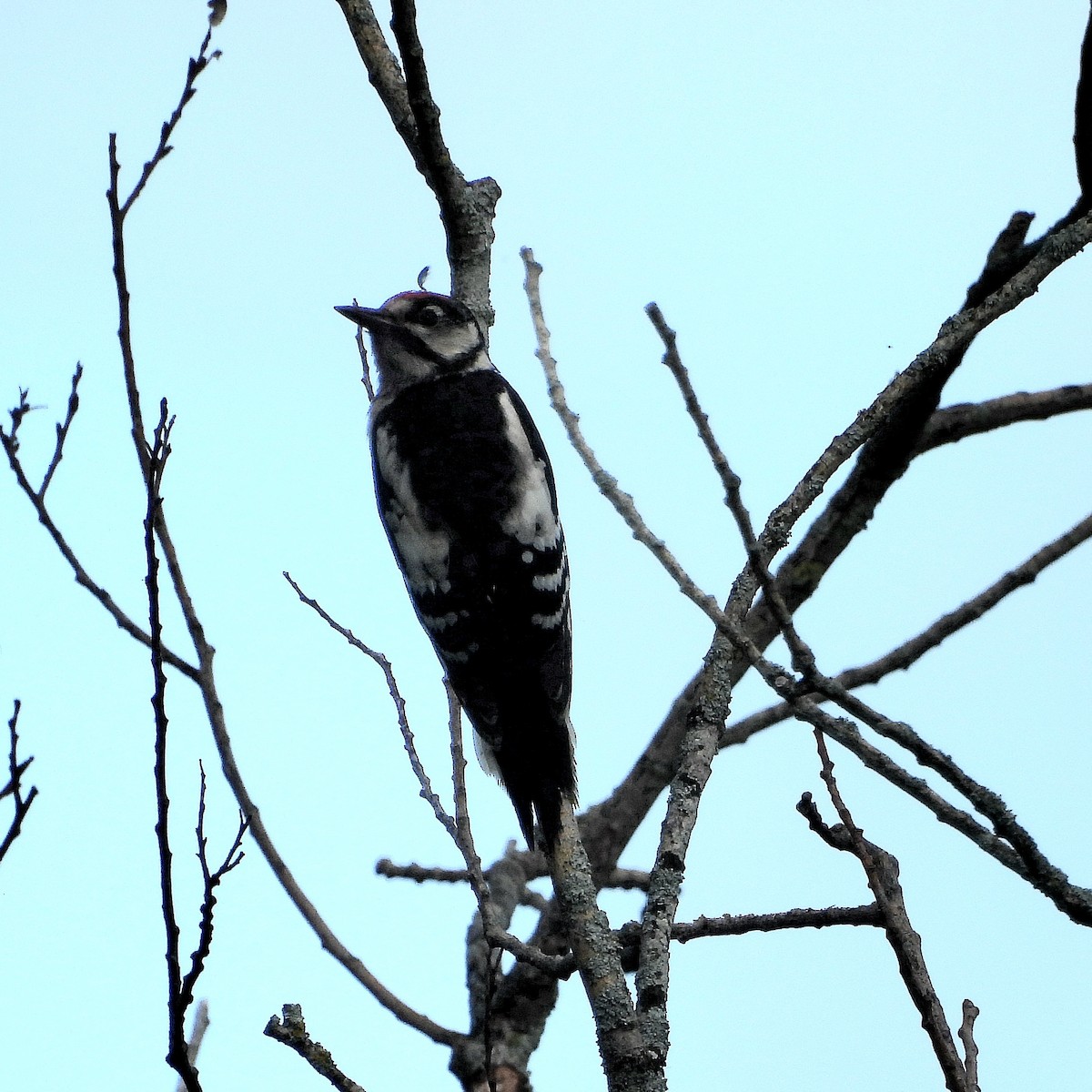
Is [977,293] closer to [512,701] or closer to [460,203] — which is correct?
[460,203]

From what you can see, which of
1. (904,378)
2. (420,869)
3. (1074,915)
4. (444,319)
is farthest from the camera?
(444,319)

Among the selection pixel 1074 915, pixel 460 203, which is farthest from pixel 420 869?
pixel 1074 915

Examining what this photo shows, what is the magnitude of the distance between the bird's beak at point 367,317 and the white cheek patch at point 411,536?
1.93 feet

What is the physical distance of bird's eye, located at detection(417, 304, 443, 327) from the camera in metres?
4.51

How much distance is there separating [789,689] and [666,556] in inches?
14.3

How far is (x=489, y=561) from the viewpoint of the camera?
3.91m

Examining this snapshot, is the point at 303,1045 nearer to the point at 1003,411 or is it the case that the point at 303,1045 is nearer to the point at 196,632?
the point at 196,632

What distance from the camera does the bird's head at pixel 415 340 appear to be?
4523 mm

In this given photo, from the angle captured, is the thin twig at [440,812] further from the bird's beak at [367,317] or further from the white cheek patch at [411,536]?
the bird's beak at [367,317]

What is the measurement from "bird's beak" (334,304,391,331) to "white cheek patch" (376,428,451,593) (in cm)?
59

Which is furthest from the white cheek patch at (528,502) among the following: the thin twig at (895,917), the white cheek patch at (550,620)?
the thin twig at (895,917)

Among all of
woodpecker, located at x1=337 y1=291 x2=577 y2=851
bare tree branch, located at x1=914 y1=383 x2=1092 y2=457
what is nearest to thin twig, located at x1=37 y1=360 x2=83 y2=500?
woodpecker, located at x1=337 y1=291 x2=577 y2=851

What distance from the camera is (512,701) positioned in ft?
12.5

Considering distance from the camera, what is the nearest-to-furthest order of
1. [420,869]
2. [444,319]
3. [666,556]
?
1. [666,556]
2. [420,869]
3. [444,319]
